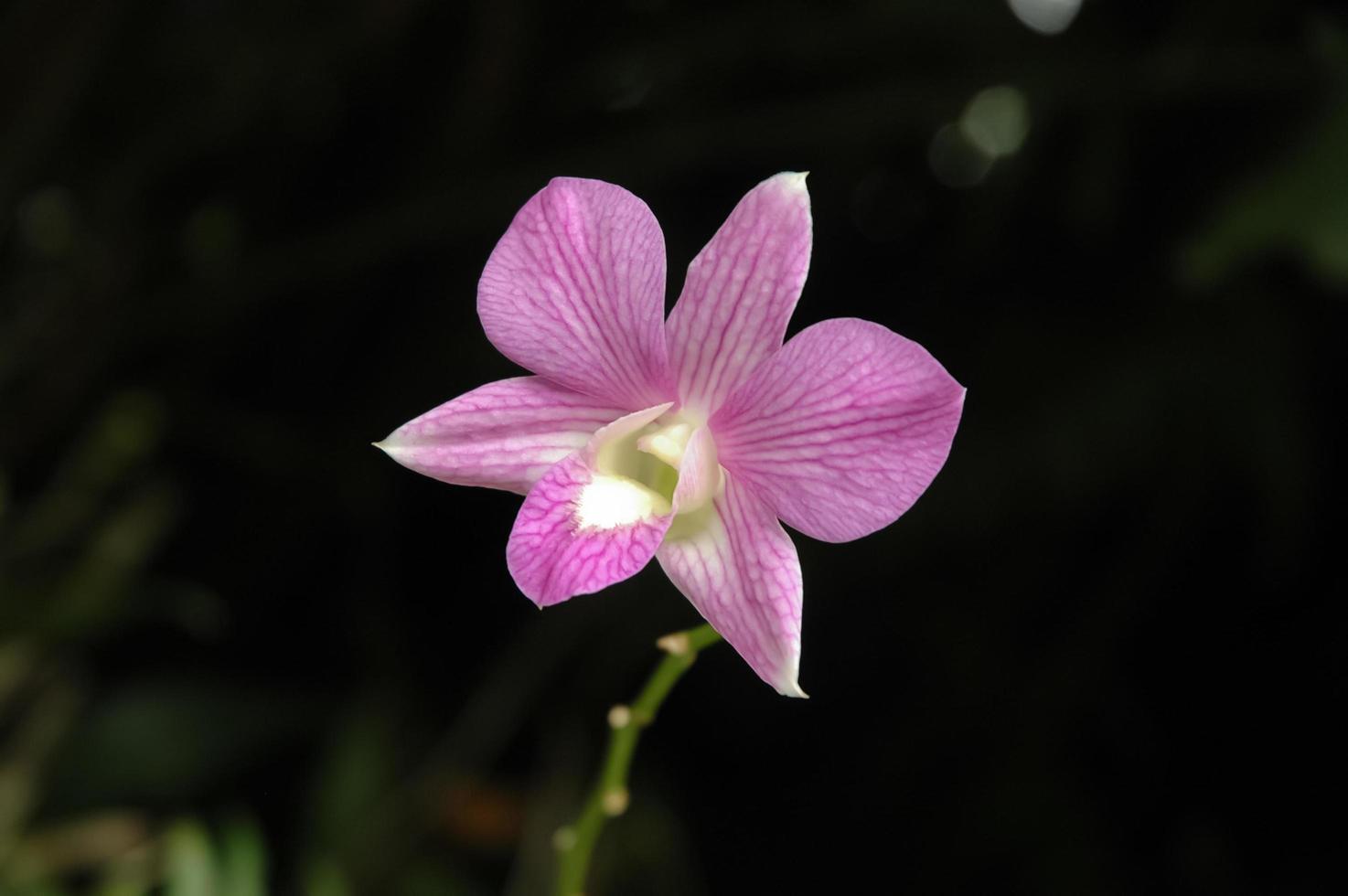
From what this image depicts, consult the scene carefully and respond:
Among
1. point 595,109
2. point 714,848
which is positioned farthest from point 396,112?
point 714,848

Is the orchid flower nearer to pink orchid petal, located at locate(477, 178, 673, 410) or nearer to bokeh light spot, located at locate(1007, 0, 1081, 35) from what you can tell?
pink orchid petal, located at locate(477, 178, 673, 410)

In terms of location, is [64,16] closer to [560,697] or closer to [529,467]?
[560,697]

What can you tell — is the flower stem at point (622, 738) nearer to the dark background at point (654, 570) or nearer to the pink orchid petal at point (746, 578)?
the pink orchid petal at point (746, 578)

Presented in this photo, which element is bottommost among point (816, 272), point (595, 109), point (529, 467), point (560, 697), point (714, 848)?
point (714, 848)

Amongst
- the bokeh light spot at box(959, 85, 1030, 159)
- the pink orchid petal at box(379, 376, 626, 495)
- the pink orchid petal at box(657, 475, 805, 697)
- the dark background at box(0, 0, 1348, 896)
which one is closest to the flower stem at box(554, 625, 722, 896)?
the pink orchid petal at box(657, 475, 805, 697)

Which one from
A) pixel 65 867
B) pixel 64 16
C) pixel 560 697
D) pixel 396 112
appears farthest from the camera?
pixel 396 112

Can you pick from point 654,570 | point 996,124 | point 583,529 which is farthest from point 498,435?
point 996,124

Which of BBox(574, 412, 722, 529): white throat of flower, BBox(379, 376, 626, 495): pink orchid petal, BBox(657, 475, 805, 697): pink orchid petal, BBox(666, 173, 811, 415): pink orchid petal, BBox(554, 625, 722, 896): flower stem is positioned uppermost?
BBox(666, 173, 811, 415): pink orchid petal

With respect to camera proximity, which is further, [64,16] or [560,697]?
[560,697]
